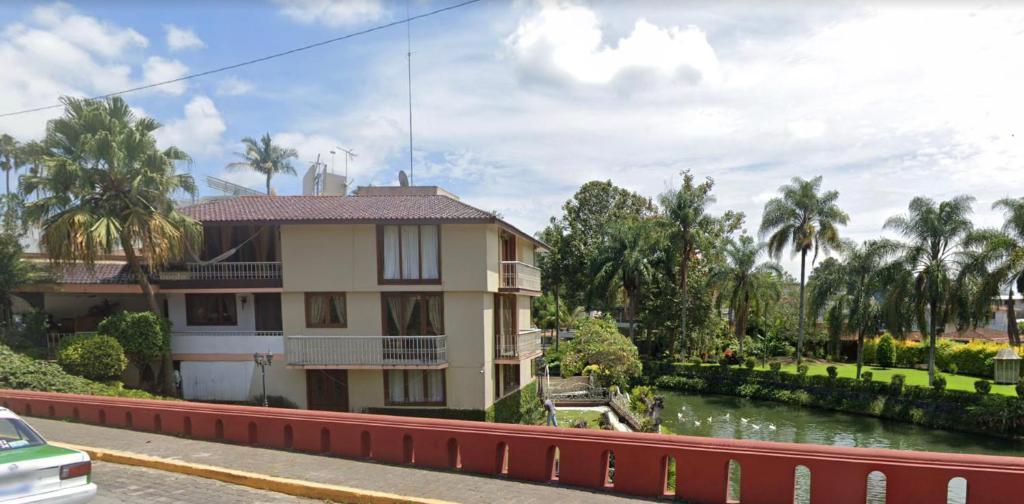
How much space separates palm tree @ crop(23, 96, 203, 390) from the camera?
62.6 ft

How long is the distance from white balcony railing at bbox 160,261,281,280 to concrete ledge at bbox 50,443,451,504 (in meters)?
10.8

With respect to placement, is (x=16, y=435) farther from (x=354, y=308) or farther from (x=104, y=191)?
(x=104, y=191)

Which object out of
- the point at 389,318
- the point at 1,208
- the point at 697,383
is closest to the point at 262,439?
the point at 389,318

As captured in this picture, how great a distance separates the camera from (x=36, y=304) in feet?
81.3

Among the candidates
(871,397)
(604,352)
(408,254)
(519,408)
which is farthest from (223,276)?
(871,397)

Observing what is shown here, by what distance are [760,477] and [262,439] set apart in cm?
A: 834

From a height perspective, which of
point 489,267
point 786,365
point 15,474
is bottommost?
point 786,365

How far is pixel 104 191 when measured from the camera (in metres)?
20.2

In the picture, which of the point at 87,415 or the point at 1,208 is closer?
the point at 87,415

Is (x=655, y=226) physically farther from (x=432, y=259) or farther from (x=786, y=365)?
(x=432, y=259)

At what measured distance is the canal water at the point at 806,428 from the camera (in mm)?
26875

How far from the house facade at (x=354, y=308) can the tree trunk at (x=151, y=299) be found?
478 millimetres

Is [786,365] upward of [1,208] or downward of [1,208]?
downward

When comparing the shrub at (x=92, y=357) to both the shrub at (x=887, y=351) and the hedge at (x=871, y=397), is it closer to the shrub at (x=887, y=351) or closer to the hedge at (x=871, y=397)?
the hedge at (x=871, y=397)
